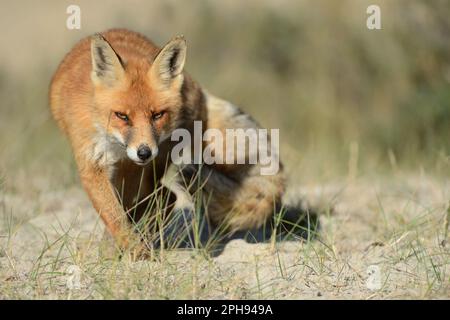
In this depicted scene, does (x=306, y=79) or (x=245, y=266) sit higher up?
(x=306, y=79)

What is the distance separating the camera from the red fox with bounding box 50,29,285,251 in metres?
5.29

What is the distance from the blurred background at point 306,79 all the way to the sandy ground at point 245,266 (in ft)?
5.34

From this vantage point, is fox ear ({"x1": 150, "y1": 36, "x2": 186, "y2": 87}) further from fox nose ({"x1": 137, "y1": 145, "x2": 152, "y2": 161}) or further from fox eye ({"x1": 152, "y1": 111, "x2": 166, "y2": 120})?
fox nose ({"x1": 137, "y1": 145, "x2": 152, "y2": 161})

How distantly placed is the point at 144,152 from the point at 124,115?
1.34 ft

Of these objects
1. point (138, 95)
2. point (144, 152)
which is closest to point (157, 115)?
point (138, 95)

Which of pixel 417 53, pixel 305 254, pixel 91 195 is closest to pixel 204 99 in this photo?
pixel 91 195

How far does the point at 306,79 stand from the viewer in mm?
12992

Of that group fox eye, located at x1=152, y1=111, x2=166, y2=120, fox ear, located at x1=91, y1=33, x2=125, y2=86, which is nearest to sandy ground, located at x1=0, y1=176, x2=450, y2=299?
fox eye, located at x1=152, y1=111, x2=166, y2=120

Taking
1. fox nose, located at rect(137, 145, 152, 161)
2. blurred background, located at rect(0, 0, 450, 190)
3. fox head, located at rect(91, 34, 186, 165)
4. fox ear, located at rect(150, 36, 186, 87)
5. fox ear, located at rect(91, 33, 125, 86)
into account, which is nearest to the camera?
fox nose, located at rect(137, 145, 152, 161)

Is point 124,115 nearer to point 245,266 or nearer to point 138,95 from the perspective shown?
point 138,95

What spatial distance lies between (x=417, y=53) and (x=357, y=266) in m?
7.05

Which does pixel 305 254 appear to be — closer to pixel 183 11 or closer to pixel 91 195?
pixel 91 195

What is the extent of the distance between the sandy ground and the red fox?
1.45ft

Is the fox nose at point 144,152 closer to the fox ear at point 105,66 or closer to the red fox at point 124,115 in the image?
the red fox at point 124,115
